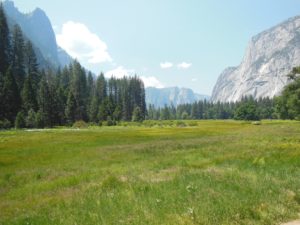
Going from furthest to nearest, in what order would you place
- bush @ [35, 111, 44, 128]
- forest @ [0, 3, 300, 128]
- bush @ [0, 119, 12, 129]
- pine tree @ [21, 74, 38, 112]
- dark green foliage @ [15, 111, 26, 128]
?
pine tree @ [21, 74, 38, 112]
bush @ [35, 111, 44, 128]
forest @ [0, 3, 300, 128]
dark green foliage @ [15, 111, 26, 128]
bush @ [0, 119, 12, 129]

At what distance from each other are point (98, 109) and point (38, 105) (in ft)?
114

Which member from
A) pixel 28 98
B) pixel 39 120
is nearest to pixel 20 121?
pixel 39 120

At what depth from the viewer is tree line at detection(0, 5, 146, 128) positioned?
97625mm

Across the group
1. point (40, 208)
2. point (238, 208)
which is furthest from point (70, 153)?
point (238, 208)

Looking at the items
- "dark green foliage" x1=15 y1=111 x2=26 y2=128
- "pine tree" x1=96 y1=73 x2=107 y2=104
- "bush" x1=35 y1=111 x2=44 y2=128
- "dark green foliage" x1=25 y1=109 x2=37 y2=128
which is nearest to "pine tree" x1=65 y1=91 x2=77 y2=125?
"bush" x1=35 y1=111 x2=44 y2=128

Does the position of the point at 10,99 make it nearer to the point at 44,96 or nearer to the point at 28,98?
the point at 28,98

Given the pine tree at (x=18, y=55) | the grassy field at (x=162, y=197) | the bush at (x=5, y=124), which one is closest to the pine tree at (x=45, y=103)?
the bush at (x=5, y=124)

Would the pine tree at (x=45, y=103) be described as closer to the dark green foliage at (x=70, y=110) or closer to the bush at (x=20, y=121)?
the bush at (x=20, y=121)

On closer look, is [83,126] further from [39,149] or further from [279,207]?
[279,207]

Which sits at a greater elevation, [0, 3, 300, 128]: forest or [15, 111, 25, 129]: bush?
[0, 3, 300, 128]: forest

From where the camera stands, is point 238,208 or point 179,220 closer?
point 179,220

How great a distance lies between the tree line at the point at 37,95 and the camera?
9762 cm

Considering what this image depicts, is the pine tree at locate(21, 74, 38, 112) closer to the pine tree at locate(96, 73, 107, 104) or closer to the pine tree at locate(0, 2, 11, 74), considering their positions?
the pine tree at locate(0, 2, 11, 74)

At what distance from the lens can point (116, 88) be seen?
197m
